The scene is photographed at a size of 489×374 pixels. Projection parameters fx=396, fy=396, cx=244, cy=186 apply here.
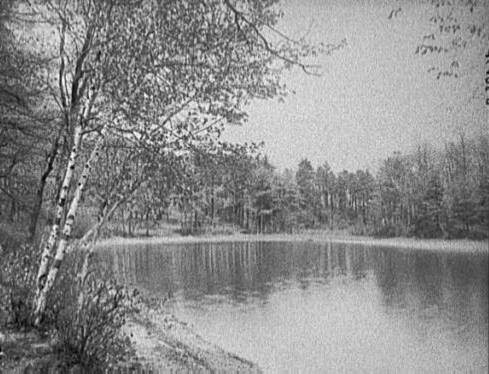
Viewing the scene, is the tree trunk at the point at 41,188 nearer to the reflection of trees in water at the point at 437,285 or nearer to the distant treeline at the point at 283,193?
the distant treeline at the point at 283,193

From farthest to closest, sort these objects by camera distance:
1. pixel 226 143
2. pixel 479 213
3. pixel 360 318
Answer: pixel 360 318
pixel 226 143
pixel 479 213

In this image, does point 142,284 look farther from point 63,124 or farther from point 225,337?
point 63,124

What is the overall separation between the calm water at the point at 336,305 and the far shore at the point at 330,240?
6cm

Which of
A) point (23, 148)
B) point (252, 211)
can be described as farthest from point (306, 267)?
point (23, 148)

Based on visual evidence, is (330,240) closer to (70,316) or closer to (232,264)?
(70,316)

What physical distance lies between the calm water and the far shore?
6 cm

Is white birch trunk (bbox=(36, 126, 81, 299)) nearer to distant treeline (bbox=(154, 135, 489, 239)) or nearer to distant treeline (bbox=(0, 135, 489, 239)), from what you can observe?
distant treeline (bbox=(0, 135, 489, 239))

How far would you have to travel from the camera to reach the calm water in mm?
2197

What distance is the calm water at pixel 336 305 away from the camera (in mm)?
2197

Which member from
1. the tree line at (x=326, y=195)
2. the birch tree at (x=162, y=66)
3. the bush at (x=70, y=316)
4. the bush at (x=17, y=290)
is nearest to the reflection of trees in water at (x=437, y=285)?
the tree line at (x=326, y=195)

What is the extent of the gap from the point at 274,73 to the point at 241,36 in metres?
0.33

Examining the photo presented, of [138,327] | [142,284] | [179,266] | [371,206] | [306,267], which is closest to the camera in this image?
[371,206]

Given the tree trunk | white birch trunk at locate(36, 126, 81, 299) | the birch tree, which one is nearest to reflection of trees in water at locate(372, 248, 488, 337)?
the birch tree

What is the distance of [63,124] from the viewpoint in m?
3.33
